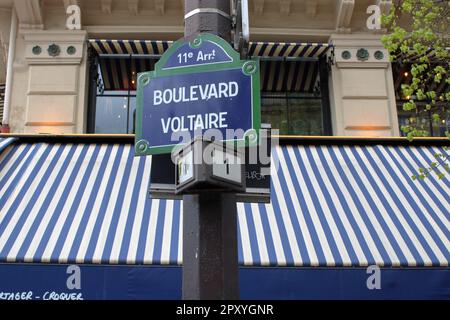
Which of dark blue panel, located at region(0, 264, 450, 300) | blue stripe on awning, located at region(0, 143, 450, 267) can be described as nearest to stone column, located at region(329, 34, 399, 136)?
blue stripe on awning, located at region(0, 143, 450, 267)

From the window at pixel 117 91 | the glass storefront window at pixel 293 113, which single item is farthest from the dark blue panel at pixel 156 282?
the glass storefront window at pixel 293 113

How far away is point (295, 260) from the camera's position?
5824mm

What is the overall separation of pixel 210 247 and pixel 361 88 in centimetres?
705

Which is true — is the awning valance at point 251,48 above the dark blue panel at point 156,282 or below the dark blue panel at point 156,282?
above

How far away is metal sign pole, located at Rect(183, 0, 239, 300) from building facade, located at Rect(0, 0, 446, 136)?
6.34 metres

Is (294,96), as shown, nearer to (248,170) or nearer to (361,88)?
(361,88)

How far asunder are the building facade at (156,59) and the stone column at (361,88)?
0.02 metres

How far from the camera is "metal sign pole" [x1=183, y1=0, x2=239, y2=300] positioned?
285 cm

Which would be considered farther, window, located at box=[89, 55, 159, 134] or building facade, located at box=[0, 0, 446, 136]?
window, located at box=[89, 55, 159, 134]

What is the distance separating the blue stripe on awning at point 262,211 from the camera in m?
5.94

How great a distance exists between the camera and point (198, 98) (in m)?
3.26

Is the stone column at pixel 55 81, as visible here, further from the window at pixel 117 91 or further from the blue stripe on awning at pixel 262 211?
the blue stripe on awning at pixel 262 211

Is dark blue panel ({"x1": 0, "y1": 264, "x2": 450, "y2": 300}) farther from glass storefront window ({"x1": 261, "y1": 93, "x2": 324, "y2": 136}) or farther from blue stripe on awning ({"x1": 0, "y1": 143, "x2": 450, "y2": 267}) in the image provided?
glass storefront window ({"x1": 261, "y1": 93, "x2": 324, "y2": 136})

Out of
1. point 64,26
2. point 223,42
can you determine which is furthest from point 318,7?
point 223,42
